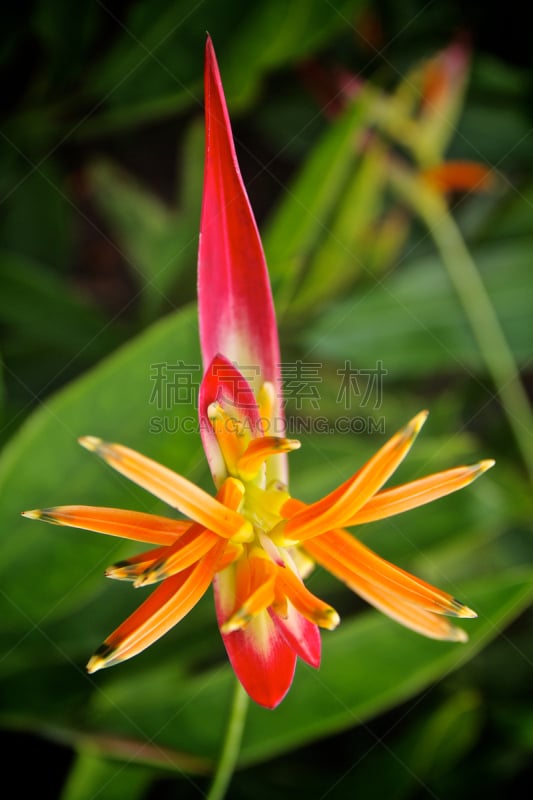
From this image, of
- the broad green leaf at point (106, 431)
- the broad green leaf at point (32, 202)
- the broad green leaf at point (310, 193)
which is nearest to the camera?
the broad green leaf at point (106, 431)

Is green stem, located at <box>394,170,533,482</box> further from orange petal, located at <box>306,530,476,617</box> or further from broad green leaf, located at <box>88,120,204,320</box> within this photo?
orange petal, located at <box>306,530,476,617</box>

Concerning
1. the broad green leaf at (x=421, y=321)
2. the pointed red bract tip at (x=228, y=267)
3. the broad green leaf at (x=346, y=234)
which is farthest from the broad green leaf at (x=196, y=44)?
the pointed red bract tip at (x=228, y=267)

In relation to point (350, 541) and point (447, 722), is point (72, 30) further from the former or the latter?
point (447, 722)

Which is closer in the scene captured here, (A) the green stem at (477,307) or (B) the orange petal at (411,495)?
(B) the orange petal at (411,495)

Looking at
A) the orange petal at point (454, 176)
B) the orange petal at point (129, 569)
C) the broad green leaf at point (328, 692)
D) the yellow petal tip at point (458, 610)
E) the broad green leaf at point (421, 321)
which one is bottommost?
the broad green leaf at point (328, 692)

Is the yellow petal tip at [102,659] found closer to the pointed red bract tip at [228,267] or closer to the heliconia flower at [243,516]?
the heliconia flower at [243,516]

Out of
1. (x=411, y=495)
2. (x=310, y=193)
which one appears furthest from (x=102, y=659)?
(x=310, y=193)

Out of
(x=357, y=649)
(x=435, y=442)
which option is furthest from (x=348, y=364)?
(x=357, y=649)

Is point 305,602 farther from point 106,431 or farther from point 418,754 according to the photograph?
point 418,754

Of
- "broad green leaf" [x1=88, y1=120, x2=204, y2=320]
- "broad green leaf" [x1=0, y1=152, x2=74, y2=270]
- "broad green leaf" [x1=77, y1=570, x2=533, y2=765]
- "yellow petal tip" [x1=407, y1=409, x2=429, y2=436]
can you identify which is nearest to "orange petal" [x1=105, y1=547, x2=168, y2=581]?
"yellow petal tip" [x1=407, y1=409, x2=429, y2=436]
